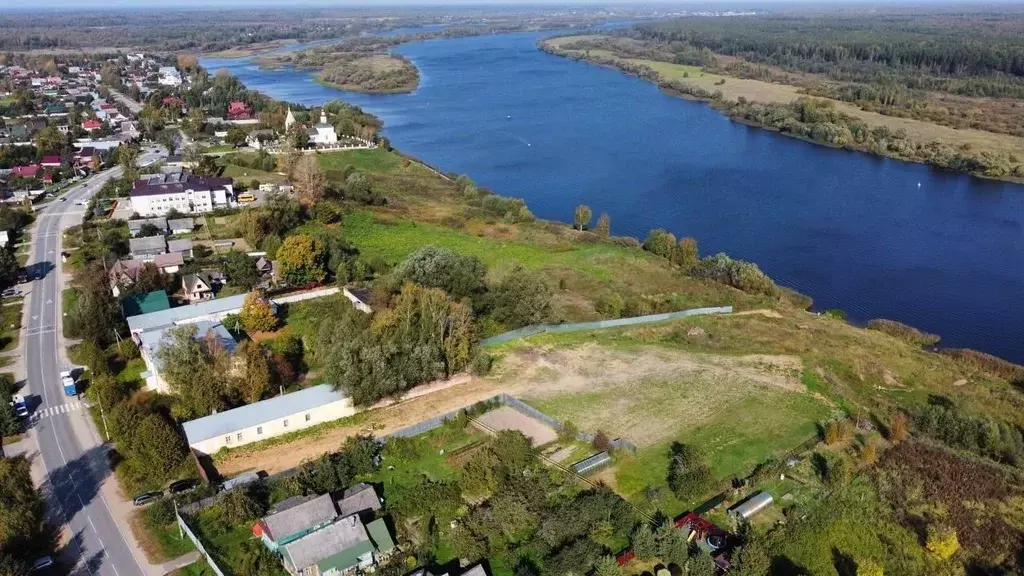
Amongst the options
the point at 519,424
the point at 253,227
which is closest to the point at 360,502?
the point at 519,424

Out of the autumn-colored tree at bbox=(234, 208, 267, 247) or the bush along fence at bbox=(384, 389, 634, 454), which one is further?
the autumn-colored tree at bbox=(234, 208, 267, 247)

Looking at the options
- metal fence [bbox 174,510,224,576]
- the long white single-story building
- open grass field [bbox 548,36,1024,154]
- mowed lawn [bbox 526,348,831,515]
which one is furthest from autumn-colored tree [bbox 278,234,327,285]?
open grass field [bbox 548,36,1024,154]

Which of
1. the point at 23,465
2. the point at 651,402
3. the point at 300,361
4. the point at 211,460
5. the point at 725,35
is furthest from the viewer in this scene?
the point at 725,35

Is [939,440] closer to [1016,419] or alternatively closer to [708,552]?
[1016,419]

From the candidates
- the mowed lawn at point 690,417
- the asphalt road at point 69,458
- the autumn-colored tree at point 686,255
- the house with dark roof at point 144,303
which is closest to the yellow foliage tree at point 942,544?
the mowed lawn at point 690,417

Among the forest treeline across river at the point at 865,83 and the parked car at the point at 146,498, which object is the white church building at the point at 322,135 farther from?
the parked car at the point at 146,498

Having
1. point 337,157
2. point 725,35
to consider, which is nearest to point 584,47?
point 725,35

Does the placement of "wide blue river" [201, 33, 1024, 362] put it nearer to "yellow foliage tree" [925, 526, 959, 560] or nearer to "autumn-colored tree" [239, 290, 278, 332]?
"yellow foliage tree" [925, 526, 959, 560]
